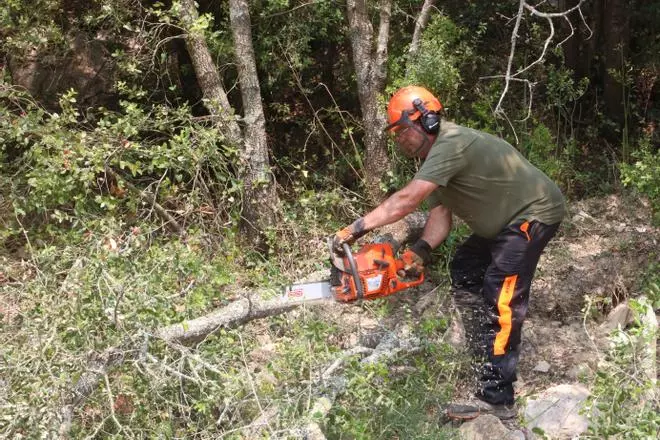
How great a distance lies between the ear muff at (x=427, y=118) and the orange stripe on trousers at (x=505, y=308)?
946 mm

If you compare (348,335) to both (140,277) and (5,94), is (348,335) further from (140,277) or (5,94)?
(5,94)

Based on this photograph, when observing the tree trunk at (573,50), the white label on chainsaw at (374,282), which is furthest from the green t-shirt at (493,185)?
the tree trunk at (573,50)

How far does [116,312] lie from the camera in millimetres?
3709

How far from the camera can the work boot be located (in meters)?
4.17

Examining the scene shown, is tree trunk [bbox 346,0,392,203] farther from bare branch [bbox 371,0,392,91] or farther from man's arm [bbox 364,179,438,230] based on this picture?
man's arm [bbox 364,179,438,230]

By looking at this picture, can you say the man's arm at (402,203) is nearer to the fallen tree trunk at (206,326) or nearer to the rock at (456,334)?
the fallen tree trunk at (206,326)

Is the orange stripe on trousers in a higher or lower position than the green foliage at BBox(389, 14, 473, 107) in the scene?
lower

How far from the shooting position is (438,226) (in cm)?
459

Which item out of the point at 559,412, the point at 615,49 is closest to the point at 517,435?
the point at 559,412

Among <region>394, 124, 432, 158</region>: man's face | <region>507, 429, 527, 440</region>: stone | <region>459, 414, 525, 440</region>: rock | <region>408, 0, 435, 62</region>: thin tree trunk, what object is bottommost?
<region>507, 429, 527, 440</region>: stone

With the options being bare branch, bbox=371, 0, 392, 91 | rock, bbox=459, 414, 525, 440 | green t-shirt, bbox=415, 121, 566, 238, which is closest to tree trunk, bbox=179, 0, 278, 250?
bare branch, bbox=371, 0, 392, 91

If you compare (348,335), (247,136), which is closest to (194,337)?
(348,335)

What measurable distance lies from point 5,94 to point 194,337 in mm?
2737

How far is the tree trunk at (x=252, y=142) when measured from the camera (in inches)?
230
